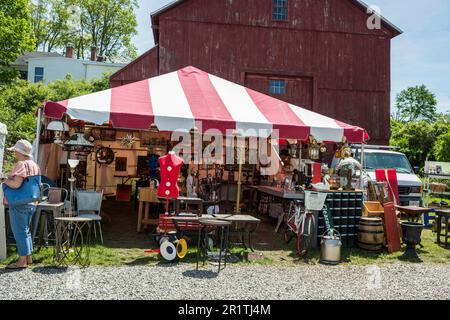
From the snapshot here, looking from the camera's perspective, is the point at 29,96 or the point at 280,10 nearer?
the point at 280,10

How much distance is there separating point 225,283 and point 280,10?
1360cm

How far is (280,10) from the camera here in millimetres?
16844

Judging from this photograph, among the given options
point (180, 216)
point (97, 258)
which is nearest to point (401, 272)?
point (180, 216)

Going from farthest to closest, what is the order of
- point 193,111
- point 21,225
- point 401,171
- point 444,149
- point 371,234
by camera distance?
point 444,149 < point 401,171 < point 193,111 < point 371,234 < point 21,225

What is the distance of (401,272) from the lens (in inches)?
254

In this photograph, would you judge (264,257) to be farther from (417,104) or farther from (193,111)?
(417,104)

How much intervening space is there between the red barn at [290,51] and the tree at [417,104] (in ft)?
160

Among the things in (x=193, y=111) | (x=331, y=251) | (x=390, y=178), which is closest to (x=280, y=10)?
(x=390, y=178)

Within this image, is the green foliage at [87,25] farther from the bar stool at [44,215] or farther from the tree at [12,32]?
the bar stool at [44,215]

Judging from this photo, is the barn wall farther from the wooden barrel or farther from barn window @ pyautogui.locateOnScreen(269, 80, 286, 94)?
the wooden barrel

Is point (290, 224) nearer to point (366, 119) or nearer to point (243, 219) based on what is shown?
point (243, 219)

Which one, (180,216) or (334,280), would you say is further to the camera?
(180,216)

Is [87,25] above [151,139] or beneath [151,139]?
above

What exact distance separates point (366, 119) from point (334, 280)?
481 inches
